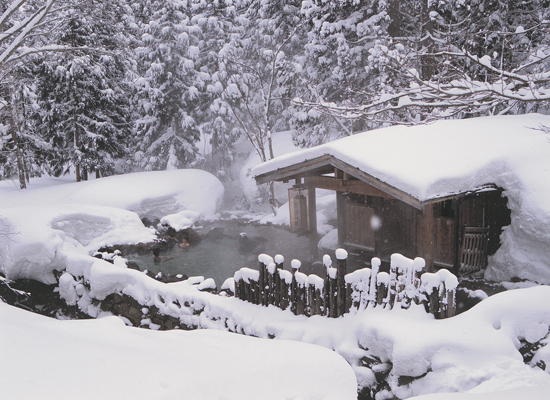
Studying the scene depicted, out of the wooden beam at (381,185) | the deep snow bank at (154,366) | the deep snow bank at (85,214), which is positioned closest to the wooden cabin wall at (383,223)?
the wooden beam at (381,185)

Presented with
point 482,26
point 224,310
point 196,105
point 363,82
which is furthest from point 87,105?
point 482,26

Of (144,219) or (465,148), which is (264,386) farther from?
(144,219)

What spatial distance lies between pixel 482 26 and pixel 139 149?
69.4 ft

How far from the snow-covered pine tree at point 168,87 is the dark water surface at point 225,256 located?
32.2 feet

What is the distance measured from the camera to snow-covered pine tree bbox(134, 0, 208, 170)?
23.2 metres

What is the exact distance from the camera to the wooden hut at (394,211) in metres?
8.05

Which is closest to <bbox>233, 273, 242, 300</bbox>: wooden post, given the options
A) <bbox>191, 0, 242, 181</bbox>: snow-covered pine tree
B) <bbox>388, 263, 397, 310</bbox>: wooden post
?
<bbox>388, 263, 397, 310</bbox>: wooden post

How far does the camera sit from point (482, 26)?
15047 mm

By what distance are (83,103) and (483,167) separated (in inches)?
804

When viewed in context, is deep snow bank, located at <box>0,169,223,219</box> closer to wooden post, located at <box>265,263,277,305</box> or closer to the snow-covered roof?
the snow-covered roof

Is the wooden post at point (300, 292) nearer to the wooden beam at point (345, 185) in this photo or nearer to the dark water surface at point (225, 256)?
the wooden beam at point (345, 185)

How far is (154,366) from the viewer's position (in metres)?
3.53

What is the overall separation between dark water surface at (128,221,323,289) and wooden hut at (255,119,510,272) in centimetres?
186

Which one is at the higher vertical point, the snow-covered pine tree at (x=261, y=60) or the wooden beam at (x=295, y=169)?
the snow-covered pine tree at (x=261, y=60)
